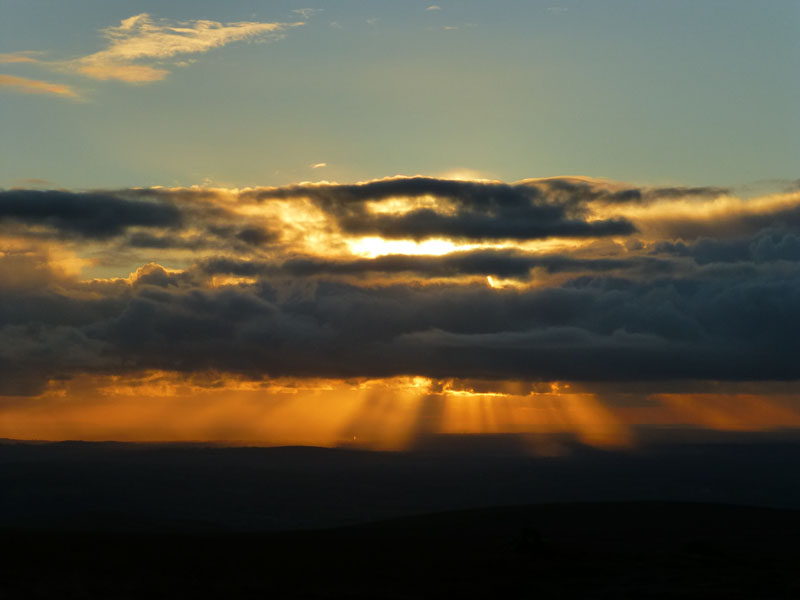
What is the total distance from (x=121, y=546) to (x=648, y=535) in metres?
52.8

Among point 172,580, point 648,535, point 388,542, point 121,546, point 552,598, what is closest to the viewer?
point 552,598

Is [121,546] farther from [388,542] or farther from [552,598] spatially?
[552,598]

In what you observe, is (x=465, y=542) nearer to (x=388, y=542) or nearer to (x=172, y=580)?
(x=388, y=542)

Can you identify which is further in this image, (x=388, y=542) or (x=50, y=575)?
(x=388, y=542)

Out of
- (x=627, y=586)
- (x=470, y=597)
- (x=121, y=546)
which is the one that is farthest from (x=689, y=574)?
(x=121, y=546)

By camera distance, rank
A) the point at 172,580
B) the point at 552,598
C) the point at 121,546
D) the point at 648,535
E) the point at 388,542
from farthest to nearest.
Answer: the point at 648,535, the point at 388,542, the point at 121,546, the point at 172,580, the point at 552,598

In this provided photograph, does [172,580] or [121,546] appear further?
[121,546]

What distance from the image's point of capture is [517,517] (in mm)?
110438

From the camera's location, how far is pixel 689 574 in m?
70.4

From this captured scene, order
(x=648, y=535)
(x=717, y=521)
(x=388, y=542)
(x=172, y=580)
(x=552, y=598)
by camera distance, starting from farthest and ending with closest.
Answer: (x=717, y=521) → (x=648, y=535) → (x=388, y=542) → (x=172, y=580) → (x=552, y=598)

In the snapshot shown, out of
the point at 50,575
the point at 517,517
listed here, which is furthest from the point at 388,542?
the point at 50,575

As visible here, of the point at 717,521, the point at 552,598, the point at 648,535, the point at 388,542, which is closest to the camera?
the point at 552,598

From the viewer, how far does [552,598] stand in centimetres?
6500

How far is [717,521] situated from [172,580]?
212 ft
